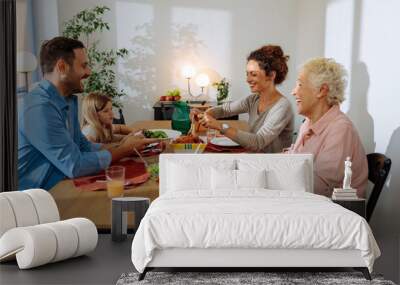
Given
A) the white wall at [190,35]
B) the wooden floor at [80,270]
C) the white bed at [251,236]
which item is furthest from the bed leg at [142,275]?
the white wall at [190,35]

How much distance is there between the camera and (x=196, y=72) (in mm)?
5469

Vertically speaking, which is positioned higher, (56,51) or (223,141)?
(56,51)

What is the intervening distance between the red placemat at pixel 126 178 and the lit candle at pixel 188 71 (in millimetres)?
800

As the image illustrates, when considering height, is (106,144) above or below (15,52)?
below

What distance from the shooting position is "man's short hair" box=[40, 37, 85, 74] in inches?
218

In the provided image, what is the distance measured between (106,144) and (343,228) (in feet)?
7.89

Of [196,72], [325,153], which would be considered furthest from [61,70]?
[325,153]

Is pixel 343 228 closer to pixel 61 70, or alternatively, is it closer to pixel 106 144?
pixel 106 144

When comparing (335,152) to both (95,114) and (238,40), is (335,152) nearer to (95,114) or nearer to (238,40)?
(238,40)

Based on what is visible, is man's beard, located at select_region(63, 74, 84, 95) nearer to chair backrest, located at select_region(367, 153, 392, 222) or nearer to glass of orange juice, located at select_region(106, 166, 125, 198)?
glass of orange juice, located at select_region(106, 166, 125, 198)

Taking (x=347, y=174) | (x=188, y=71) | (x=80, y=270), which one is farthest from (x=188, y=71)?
(x=80, y=270)

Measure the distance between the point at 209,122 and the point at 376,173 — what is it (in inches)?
53.3

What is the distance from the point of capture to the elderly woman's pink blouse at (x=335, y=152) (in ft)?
16.5

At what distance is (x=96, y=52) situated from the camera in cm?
556
